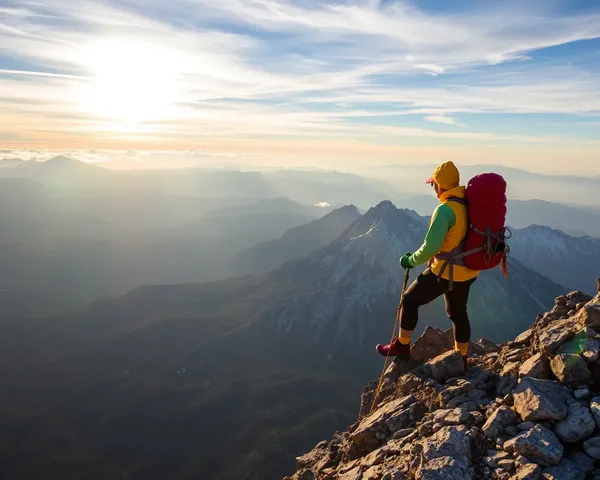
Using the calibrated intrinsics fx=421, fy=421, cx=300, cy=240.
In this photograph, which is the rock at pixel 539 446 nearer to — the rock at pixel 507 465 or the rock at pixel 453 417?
the rock at pixel 507 465

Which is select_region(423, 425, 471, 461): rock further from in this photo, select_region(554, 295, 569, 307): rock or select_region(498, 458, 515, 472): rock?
select_region(554, 295, 569, 307): rock

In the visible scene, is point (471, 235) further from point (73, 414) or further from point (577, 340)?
point (73, 414)

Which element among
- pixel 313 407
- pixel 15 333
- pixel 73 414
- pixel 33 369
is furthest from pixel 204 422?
pixel 15 333

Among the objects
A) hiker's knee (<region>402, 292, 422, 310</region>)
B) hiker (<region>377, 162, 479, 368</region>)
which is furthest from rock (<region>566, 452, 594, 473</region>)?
hiker's knee (<region>402, 292, 422, 310</region>)

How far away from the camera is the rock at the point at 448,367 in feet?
47.9

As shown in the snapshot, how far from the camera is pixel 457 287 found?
44.7ft

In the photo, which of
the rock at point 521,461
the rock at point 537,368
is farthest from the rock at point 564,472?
the rock at point 537,368

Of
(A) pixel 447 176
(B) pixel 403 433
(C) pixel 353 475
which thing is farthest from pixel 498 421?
(A) pixel 447 176

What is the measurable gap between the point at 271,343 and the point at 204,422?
187ft

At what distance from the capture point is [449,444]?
10.4 meters

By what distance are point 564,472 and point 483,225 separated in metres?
6.27

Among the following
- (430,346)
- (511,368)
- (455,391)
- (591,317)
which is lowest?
(430,346)

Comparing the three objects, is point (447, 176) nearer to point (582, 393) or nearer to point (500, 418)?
point (582, 393)

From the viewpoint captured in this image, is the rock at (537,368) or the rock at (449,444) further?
the rock at (537,368)
